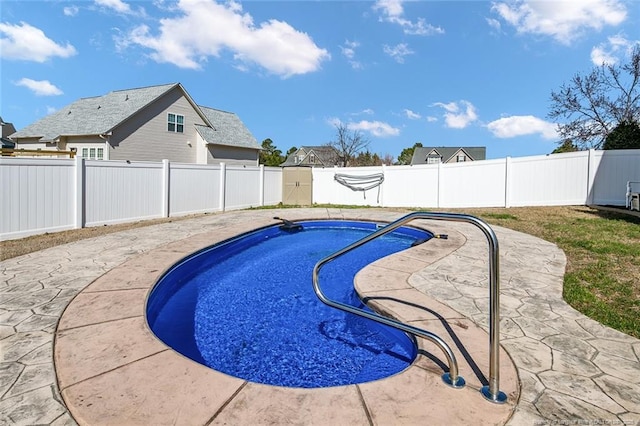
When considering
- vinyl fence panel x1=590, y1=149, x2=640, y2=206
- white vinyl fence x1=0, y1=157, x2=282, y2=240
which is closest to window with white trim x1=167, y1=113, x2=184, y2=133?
white vinyl fence x1=0, y1=157, x2=282, y2=240

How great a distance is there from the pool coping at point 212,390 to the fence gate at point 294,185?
12.1 meters

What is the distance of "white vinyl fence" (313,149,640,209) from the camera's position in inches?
436

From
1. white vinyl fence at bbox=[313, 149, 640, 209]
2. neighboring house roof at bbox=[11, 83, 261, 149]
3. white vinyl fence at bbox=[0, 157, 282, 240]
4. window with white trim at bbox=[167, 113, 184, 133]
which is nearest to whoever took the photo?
white vinyl fence at bbox=[0, 157, 282, 240]

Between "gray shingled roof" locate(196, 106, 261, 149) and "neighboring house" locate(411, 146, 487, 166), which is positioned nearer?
"gray shingled roof" locate(196, 106, 261, 149)

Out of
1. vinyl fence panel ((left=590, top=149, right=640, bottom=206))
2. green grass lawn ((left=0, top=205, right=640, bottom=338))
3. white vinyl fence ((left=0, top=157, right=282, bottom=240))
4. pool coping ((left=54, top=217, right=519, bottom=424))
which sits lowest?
pool coping ((left=54, top=217, right=519, bottom=424))

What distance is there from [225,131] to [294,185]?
36.4 ft

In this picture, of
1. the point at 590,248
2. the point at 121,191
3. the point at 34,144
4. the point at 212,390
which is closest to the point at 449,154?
the point at 590,248

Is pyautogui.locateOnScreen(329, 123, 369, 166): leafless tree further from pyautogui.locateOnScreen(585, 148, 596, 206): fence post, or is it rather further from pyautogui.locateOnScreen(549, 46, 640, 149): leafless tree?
pyautogui.locateOnScreen(585, 148, 596, 206): fence post

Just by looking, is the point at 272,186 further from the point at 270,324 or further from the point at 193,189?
the point at 270,324

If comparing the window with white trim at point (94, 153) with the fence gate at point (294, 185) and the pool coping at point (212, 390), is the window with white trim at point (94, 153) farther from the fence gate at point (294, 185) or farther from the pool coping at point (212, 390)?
the pool coping at point (212, 390)

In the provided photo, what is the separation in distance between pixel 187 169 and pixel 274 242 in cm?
437

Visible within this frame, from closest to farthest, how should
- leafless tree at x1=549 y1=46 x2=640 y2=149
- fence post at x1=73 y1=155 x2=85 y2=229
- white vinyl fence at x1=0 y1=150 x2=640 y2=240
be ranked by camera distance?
white vinyl fence at x1=0 y1=150 x2=640 y2=240
fence post at x1=73 y1=155 x2=85 y2=229
leafless tree at x1=549 y1=46 x2=640 y2=149

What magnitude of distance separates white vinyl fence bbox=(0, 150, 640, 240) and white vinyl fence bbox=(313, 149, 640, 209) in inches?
1.2

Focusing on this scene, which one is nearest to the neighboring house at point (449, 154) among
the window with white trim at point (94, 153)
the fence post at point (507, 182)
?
the fence post at point (507, 182)
